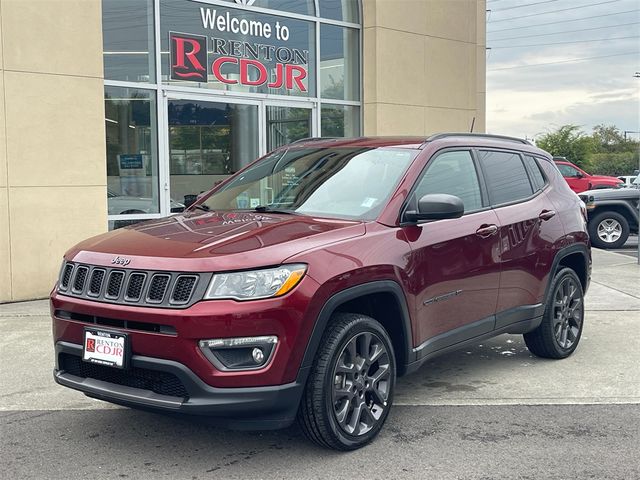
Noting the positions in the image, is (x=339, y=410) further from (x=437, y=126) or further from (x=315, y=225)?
(x=437, y=126)

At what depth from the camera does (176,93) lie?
10828mm

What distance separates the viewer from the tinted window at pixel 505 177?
5.83 meters

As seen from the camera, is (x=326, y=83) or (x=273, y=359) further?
(x=326, y=83)

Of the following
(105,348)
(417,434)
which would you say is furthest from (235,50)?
(105,348)

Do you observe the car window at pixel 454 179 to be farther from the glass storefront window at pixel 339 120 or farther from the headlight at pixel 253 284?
the glass storefront window at pixel 339 120

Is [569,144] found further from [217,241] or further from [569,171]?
[217,241]

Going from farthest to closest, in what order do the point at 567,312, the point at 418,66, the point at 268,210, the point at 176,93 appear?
the point at 418,66
the point at 176,93
the point at 567,312
the point at 268,210

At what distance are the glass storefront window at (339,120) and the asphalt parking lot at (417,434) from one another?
7.21 metres

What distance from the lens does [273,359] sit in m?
3.92

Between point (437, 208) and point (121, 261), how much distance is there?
184cm

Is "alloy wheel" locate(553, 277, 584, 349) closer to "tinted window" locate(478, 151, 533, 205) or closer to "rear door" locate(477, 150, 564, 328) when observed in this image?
"rear door" locate(477, 150, 564, 328)

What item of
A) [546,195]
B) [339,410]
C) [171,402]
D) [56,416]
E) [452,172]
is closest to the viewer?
[171,402]

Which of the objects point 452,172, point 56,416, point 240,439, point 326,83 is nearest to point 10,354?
point 56,416

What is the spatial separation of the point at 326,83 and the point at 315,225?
8.88 meters
